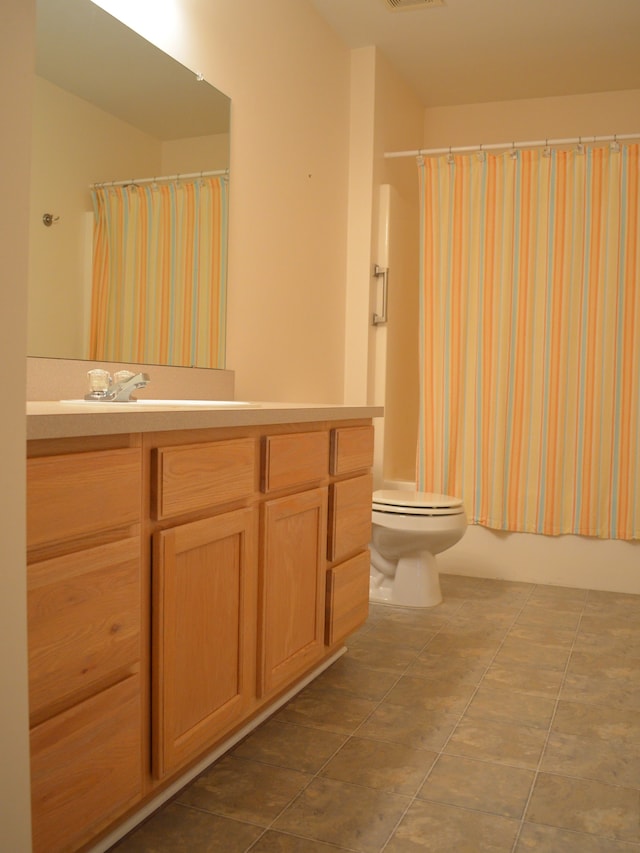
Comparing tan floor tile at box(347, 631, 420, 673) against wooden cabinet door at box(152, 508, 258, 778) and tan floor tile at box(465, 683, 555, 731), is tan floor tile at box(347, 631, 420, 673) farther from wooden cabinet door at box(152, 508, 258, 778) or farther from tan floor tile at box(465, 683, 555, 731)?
wooden cabinet door at box(152, 508, 258, 778)

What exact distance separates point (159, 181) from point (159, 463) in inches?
46.4

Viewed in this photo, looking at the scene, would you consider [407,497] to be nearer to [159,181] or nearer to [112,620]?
[159,181]

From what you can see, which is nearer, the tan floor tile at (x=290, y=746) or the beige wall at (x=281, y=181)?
the tan floor tile at (x=290, y=746)

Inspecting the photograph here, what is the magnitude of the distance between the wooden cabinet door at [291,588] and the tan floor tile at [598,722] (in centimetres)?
66

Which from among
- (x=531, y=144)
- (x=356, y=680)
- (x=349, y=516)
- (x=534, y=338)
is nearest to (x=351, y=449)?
(x=349, y=516)

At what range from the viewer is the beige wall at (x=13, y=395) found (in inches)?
35.4

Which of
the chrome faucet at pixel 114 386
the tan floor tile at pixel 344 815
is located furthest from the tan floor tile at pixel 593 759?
the chrome faucet at pixel 114 386

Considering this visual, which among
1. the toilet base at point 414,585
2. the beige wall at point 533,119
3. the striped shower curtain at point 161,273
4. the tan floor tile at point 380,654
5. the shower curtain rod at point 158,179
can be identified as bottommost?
the tan floor tile at point 380,654

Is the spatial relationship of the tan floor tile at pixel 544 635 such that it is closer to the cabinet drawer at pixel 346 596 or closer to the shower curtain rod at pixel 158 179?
the cabinet drawer at pixel 346 596

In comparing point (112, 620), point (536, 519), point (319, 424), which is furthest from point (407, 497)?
point (112, 620)

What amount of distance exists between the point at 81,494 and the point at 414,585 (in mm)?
2133

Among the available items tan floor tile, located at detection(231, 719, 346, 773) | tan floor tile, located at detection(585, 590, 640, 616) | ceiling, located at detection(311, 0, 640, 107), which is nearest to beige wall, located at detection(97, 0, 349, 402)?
ceiling, located at detection(311, 0, 640, 107)

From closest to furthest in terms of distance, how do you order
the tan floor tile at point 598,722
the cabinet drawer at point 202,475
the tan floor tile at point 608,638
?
the cabinet drawer at point 202,475 < the tan floor tile at point 598,722 < the tan floor tile at point 608,638

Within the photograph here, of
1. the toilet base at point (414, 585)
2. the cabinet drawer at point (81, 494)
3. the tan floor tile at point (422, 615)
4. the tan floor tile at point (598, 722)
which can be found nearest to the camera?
the cabinet drawer at point (81, 494)
